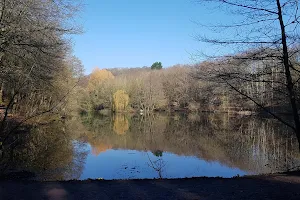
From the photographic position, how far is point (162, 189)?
17.0 feet

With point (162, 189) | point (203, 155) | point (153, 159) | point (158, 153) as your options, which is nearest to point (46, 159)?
point (153, 159)

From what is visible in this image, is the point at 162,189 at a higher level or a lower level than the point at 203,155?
higher

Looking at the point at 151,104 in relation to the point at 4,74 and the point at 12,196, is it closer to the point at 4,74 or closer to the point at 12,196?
the point at 4,74

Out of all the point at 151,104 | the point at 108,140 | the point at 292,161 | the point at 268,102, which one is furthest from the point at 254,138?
the point at 151,104

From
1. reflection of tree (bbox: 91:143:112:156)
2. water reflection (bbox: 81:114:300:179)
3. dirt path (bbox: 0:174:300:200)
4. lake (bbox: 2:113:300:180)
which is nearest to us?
dirt path (bbox: 0:174:300:200)

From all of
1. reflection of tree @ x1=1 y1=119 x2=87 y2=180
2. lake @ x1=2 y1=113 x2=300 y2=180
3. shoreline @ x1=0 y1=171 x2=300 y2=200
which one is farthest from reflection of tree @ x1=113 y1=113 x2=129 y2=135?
shoreline @ x1=0 y1=171 x2=300 y2=200

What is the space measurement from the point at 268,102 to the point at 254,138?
13.8m

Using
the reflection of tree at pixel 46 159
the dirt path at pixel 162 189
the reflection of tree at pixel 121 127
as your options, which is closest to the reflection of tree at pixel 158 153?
the reflection of tree at pixel 46 159

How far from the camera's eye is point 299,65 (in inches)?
217

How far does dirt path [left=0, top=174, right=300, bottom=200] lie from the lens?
4.70 m

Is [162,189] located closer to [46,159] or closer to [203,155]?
[46,159]

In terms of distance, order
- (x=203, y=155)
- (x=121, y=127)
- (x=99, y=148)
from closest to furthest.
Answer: (x=203, y=155), (x=99, y=148), (x=121, y=127)

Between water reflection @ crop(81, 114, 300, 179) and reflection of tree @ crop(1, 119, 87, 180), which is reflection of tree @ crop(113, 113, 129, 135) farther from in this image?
reflection of tree @ crop(1, 119, 87, 180)

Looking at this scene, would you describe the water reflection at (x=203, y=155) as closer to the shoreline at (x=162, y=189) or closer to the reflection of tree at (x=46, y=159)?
the reflection of tree at (x=46, y=159)
